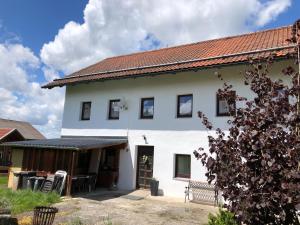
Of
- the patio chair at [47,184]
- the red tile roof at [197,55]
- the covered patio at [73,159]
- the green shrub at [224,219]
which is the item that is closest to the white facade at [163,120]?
the red tile roof at [197,55]

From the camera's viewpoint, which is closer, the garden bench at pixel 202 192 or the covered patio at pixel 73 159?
the garden bench at pixel 202 192

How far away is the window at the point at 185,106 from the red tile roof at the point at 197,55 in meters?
1.53

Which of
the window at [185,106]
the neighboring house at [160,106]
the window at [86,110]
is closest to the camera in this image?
the neighboring house at [160,106]

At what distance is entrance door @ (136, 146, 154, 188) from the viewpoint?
51.2 feet

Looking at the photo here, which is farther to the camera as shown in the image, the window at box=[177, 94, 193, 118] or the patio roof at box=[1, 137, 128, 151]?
the window at box=[177, 94, 193, 118]

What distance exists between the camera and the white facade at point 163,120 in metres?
13.8

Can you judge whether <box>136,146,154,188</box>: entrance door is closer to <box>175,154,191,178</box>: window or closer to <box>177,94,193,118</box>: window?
<box>175,154,191,178</box>: window

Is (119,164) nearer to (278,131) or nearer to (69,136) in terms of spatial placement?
(69,136)

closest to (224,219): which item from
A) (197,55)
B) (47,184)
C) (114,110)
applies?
(47,184)

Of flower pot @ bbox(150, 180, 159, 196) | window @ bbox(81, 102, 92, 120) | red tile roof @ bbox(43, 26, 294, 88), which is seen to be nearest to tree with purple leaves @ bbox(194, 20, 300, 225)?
red tile roof @ bbox(43, 26, 294, 88)

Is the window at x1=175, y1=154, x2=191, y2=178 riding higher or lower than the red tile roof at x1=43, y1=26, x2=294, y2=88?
lower

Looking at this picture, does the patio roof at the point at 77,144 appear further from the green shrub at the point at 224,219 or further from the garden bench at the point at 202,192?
the green shrub at the point at 224,219

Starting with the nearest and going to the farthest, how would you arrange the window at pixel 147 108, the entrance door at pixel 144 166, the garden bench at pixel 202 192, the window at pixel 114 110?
1. the garden bench at pixel 202 192
2. the entrance door at pixel 144 166
3. the window at pixel 147 108
4. the window at pixel 114 110

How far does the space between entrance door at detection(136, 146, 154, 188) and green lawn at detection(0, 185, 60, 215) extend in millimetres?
4441
